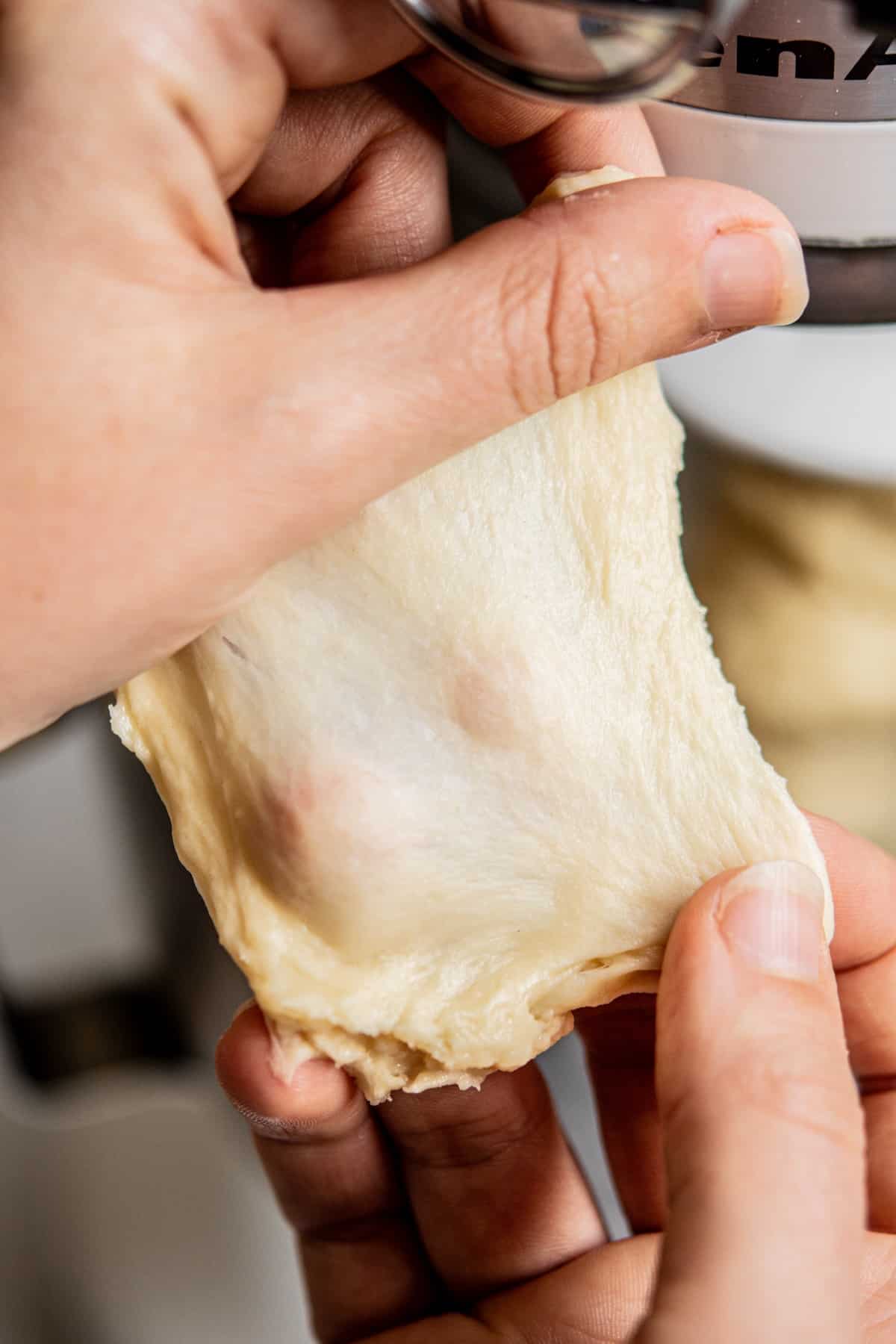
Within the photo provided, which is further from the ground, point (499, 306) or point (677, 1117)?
point (499, 306)

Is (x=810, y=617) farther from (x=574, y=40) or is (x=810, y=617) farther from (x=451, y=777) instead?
(x=574, y=40)

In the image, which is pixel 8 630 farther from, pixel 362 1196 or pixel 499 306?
pixel 362 1196

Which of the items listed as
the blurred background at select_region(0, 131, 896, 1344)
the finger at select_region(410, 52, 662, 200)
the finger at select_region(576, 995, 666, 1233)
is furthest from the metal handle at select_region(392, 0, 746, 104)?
the finger at select_region(576, 995, 666, 1233)

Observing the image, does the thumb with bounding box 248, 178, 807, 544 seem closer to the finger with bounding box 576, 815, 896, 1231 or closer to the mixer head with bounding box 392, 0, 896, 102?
the mixer head with bounding box 392, 0, 896, 102

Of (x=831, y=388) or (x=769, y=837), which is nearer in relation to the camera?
(x=769, y=837)

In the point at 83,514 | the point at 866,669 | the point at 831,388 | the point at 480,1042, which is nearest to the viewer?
the point at 83,514

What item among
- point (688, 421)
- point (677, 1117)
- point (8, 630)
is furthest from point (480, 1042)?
point (688, 421)

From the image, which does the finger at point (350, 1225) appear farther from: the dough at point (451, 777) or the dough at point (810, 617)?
the dough at point (810, 617)

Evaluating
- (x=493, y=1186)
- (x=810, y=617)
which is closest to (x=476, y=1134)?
(x=493, y=1186)
